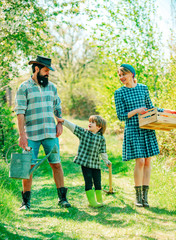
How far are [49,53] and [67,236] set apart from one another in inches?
217

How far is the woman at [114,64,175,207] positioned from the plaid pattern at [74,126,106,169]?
14.7 inches

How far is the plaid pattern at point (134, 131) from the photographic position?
12.8ft

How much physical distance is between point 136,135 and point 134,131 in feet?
0.19

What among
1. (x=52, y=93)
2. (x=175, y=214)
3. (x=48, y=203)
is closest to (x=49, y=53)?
(x=52, y=93)

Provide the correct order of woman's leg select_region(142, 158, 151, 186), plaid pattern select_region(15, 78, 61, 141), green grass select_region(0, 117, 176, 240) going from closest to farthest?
green grass select_region(0, 117, 176, 240) → plaid pattern select_region(15, 78, 61, 141) → woman's leg select_region(142, 158, 151, 186)

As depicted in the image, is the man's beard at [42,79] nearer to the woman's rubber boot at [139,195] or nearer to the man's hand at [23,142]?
the man's hand at [23,142]

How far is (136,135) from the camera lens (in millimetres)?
3924

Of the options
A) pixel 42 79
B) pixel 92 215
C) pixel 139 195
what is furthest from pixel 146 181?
pixel 42 79

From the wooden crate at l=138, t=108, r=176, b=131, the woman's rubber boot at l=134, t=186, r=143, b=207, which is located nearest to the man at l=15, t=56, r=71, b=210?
the woman's rubber boot at l=134, t=186, r=143, b=207

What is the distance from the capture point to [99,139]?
412 cm

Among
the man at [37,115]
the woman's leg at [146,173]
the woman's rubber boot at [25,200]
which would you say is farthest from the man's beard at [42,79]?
the woman's leg at [146,173]

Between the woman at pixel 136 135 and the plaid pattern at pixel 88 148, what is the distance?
372 mm

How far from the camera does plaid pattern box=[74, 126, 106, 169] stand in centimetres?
404

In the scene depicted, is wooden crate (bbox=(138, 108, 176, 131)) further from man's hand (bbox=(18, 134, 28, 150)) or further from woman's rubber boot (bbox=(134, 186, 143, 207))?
man's hand (bbox=(18, 134, 28, 150))
